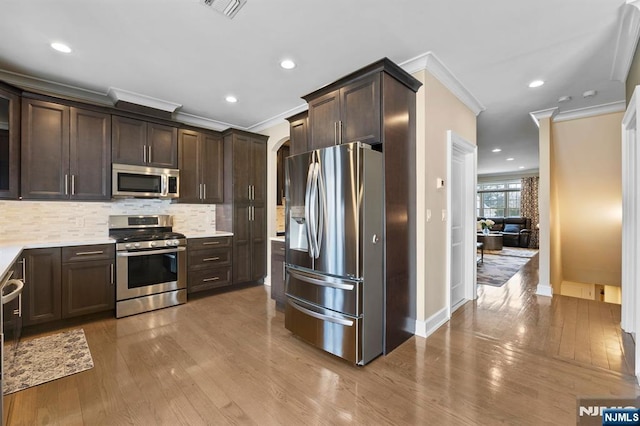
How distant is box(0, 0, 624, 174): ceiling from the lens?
211 cm

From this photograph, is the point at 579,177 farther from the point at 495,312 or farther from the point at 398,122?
the point at 398,122

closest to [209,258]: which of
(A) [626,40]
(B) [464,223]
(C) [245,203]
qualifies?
(C) [245,203]

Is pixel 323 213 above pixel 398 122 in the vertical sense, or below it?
below

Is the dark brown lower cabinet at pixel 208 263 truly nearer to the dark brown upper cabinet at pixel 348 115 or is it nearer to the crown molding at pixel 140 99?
the crown molding at pixel 140 99

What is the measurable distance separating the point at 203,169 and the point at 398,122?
305cm

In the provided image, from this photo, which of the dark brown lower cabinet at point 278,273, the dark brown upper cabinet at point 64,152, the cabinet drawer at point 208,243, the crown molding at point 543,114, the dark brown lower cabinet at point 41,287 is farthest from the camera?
the crown molding at point 543,114

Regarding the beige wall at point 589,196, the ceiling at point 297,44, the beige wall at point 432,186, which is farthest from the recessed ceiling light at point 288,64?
the beige wall at point 589,196

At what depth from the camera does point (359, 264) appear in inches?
91.0

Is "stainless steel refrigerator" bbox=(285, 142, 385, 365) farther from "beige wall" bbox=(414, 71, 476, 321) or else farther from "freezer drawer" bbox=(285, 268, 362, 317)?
"beige wall" bbox=(414, 71, 476, 321)

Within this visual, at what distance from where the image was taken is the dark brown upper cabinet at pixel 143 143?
356 cm

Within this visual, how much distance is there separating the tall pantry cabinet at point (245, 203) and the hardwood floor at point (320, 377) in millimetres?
1395

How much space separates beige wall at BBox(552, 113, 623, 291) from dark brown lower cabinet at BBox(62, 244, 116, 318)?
627cm

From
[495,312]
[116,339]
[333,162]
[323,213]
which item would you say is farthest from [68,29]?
[495,312]

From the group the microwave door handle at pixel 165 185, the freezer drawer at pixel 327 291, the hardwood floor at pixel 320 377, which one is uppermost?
the microwave door handle at pixel 165 185
